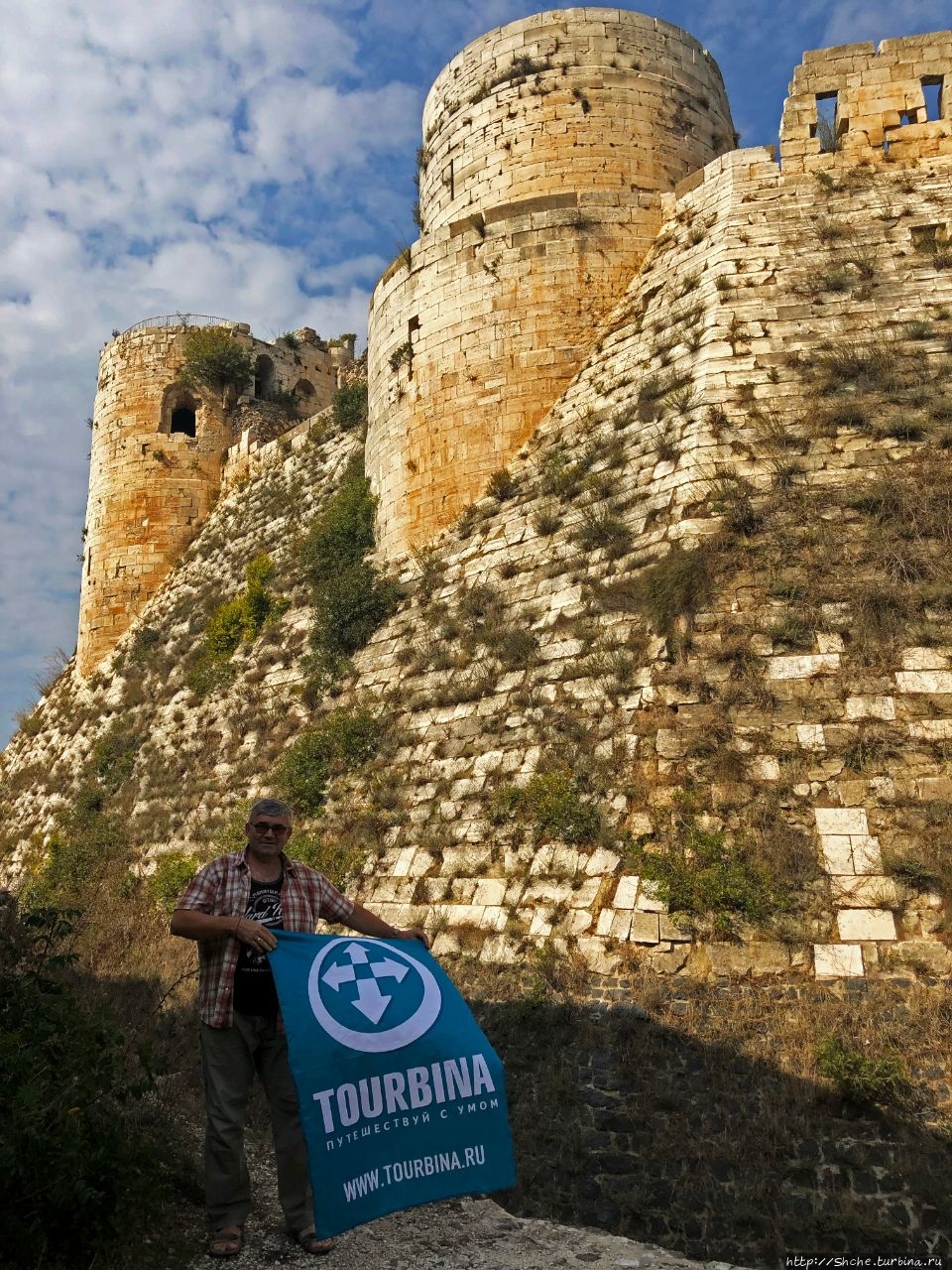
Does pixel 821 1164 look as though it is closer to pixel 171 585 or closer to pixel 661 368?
pixel 661 368

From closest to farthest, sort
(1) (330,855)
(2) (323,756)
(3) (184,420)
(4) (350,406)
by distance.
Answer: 1. (1) (330,855)
2. (2) (323,756)
3. (4) (350,406)
4. (3) (184,420)

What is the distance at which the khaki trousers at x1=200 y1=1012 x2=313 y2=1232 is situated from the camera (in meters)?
3.95

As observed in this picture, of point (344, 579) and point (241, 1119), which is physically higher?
point (344, 579)

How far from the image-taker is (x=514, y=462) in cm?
1105

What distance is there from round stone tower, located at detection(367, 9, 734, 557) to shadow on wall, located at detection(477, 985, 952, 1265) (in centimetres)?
705

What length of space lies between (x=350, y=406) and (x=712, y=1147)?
15.1m

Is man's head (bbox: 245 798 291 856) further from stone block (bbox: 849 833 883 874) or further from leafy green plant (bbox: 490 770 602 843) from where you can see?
stone block (bbox: 849 833 883 874)

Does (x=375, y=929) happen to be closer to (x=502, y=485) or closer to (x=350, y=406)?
(x=502, y=485)

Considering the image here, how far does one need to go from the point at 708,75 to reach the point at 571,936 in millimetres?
12784

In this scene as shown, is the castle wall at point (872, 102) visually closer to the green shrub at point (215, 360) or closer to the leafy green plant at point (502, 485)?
the leafy green plant at point (502, 485)

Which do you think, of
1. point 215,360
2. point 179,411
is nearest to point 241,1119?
point 215,360

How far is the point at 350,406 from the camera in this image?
58.6ft

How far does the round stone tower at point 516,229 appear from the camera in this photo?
37.4 feet

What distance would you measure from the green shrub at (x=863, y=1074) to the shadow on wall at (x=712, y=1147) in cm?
8
